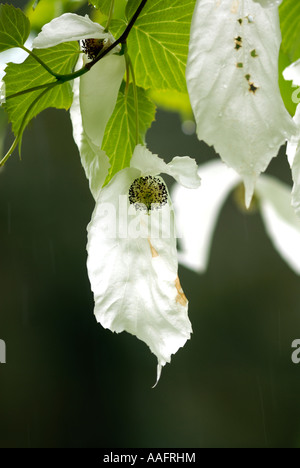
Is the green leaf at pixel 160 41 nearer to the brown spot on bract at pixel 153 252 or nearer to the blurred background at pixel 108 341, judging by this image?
the brown spot on bract at pixel 153 252

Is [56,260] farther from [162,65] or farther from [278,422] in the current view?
[162,65]

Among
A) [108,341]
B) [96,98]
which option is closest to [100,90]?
[96,98]

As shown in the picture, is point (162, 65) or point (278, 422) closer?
point (162, 65)

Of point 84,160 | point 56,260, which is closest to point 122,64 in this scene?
point 84,160

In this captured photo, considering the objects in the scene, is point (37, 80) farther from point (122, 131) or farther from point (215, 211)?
point (215, 211)

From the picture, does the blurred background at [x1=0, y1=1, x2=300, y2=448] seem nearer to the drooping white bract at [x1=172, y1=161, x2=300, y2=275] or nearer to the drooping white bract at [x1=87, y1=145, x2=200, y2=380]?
the drooping white bract at [x1=172, y1=161, x2=300, y2=275]

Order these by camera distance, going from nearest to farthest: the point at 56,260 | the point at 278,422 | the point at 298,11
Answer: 1. the point at 298,11
2. the point at 56,260
3. the point at 278,422

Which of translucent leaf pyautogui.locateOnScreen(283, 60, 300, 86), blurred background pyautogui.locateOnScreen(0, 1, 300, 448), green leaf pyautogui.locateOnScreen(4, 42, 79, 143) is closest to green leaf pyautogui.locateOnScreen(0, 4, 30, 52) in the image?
green leaf pyautogui.locateOnScreen(4, 42, 79, 143)
